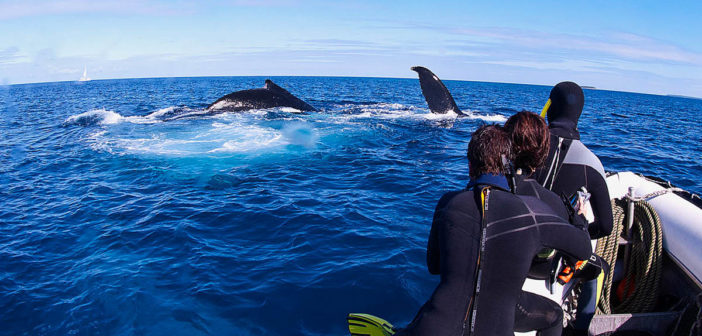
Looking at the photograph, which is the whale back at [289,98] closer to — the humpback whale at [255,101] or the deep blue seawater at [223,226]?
the humpback whale at [255,101]

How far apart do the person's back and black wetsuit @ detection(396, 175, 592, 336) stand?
126 cm

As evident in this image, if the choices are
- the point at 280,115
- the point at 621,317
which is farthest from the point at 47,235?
the point at 280,115

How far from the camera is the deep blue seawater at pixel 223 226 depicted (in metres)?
5.89

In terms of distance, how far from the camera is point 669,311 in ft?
13.6

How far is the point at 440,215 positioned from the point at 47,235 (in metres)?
9.02

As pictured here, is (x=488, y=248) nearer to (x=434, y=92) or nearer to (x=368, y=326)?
(x=368, y=326)

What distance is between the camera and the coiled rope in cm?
438

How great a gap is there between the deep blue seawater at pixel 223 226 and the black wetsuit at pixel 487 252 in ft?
10.1

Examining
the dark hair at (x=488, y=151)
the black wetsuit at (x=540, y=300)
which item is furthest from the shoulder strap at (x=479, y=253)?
the black wetsuit at (x=540, y=300)

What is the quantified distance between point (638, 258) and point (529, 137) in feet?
8.68

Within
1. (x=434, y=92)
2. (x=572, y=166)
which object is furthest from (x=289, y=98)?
(x=572, y=166)

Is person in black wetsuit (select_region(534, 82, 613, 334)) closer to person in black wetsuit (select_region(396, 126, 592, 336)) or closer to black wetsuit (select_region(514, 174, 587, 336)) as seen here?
black wetsuit (select_region(514, 174, 587, 336))

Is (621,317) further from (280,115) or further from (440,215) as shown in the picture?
(280,115)

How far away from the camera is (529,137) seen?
323cm
